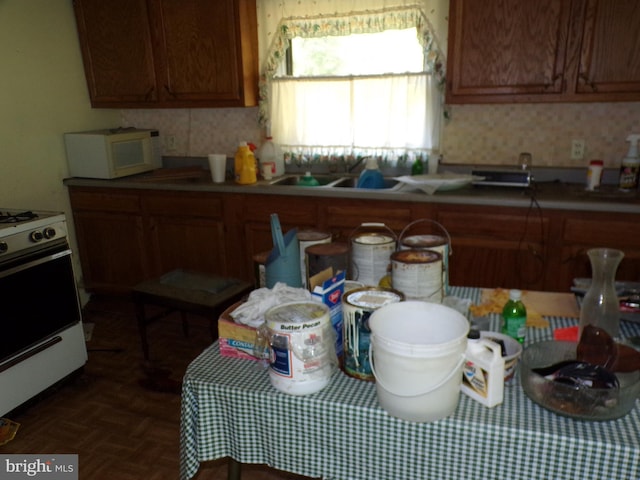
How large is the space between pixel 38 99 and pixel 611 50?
3.13m

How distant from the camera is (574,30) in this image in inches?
95.0

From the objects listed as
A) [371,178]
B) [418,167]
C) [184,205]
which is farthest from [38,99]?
[418,167]

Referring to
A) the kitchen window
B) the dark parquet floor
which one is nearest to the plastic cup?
the kitchen window

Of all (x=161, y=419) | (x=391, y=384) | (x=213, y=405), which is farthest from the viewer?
(x=161, y=419)

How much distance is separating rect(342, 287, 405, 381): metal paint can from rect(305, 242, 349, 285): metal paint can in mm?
230

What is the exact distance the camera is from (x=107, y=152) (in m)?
3.12

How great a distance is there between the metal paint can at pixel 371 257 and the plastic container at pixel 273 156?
1858 millimetres

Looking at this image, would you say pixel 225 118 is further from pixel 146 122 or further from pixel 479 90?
pixel 479 90

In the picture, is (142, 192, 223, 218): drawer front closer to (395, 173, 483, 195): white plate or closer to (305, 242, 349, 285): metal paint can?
(395, 173, 483, 195): white plate

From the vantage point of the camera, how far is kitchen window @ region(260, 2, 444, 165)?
2947 millimetres

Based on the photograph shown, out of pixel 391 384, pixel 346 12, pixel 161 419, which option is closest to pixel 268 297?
A: pixel 391 384

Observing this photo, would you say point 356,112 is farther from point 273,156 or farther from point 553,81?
point 553,81

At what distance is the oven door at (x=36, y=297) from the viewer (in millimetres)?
2088

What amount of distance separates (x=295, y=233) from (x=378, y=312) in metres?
0.48
